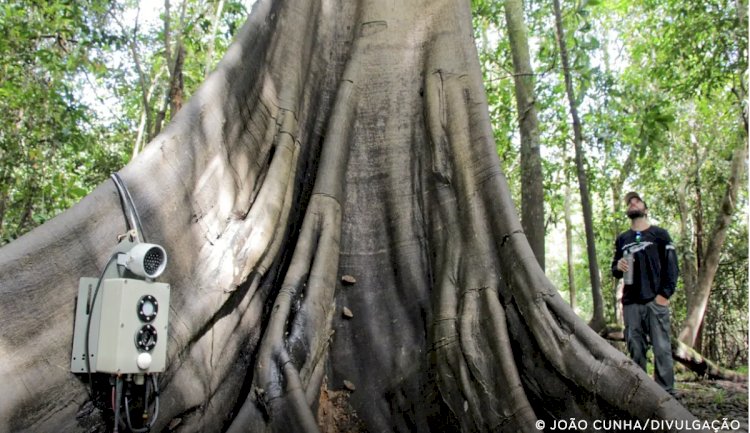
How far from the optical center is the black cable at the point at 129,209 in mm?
3131

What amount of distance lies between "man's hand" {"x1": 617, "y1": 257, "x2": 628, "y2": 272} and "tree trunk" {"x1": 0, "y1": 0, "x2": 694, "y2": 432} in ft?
5.91

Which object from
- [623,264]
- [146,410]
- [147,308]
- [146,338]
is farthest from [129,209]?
[623,264]

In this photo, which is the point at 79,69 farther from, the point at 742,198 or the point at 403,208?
the point at 742,198

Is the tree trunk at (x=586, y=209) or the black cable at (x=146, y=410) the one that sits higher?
the tree trunk at (x=586, y=209)

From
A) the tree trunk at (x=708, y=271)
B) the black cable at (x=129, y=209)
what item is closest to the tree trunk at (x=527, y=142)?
the black cable at (x=129, y=209)

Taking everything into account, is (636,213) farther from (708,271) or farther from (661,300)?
(708,271)

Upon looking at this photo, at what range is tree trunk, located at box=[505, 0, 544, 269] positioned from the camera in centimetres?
619

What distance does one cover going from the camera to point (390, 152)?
15.0 ft

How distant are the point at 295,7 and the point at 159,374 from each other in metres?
2.89

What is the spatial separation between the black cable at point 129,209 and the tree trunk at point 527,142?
12.6 ft

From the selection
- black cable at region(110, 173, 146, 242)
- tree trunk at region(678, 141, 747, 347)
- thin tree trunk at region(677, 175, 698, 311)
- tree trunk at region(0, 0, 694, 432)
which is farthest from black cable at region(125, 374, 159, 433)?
thin tree trunk at region(677, 175, 698, 311)

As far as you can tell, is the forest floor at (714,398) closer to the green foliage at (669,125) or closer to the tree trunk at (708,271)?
the tree trunk at (708,271)

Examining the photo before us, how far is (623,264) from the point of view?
17.5ft

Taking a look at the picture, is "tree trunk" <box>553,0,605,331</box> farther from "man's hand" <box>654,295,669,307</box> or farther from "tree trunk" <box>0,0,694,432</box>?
"tree trunk" <box>0,0,694,432</box>
